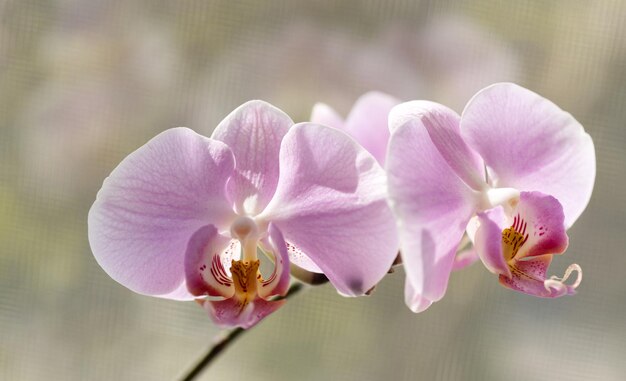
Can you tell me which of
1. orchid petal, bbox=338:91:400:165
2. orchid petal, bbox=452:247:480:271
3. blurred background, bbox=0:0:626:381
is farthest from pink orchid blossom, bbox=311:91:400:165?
blurred background, bbox=0:0:626:381

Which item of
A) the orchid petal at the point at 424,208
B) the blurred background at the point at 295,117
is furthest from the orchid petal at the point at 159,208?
the blurred background at the point at 295,117

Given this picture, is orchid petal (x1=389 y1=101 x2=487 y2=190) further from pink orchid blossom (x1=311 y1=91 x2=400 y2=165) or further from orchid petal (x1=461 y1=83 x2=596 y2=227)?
pink orchid blossom (x1=311 y1=91 x2=400 y2=165)

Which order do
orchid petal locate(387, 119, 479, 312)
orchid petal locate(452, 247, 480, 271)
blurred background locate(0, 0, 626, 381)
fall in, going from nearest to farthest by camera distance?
orchid petal locate(387, 119, 479, 312), orchid petal locate(452, 247, 480, 271), blurred background locate(0, 0, 626, 381)

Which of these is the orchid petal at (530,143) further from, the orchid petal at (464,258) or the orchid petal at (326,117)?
the orchid petal at (326,117)

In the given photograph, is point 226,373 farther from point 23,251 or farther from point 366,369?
point 23,251

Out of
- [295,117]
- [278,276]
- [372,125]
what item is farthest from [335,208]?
[295,117]

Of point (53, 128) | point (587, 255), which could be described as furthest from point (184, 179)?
point (587, 255)
